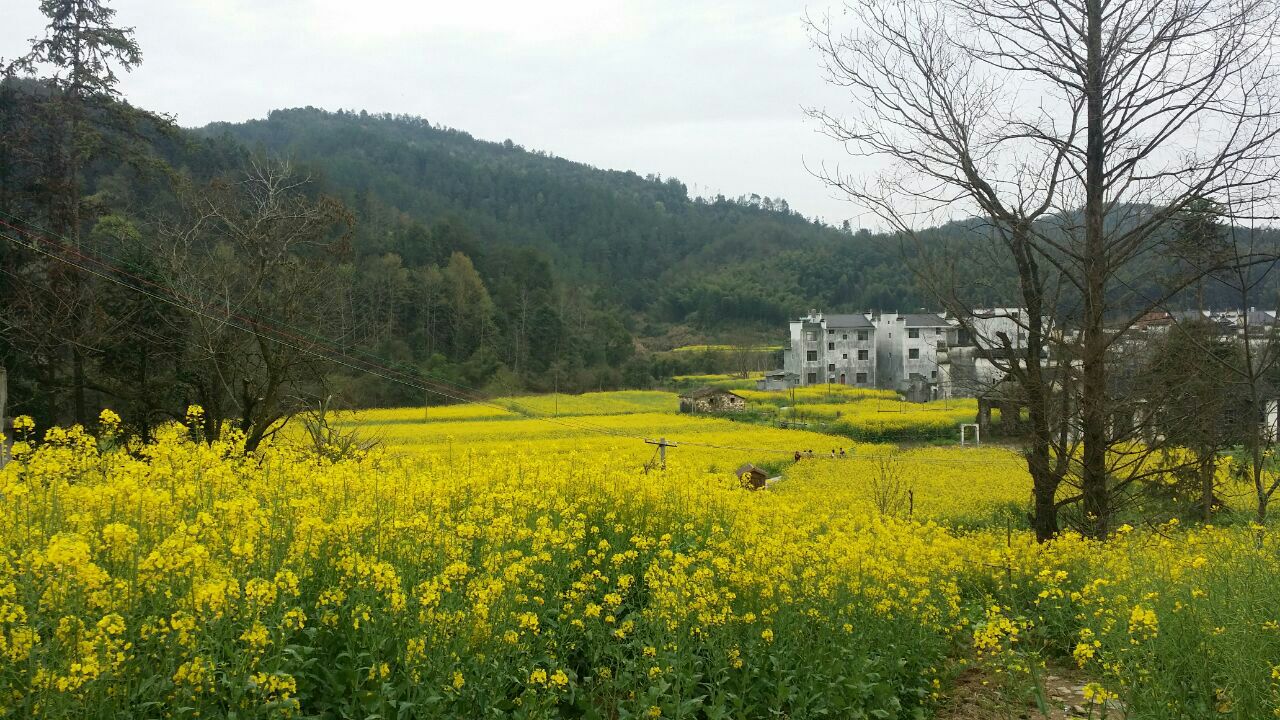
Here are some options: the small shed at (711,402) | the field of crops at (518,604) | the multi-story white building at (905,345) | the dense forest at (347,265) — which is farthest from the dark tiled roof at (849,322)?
the field of crops at (518,604)

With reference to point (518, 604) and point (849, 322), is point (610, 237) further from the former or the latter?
point (518, 604)

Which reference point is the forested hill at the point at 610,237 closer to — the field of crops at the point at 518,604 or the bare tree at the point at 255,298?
the bare tree at the point at 255,298

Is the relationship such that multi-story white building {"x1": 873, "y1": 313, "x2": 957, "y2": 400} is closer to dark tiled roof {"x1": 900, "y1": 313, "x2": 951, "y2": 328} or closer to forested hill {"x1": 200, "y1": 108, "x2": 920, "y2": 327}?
dark tiled roof {"x1": 900, "y1": 313, "x2": 951, "y2": 328}

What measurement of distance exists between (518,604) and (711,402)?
43.4 meters

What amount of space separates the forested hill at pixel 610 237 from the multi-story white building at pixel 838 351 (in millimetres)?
26013

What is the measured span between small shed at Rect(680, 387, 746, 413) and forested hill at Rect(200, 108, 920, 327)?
122 feet

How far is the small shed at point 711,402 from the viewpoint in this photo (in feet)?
154

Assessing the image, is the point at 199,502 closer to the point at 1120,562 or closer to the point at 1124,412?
the point at 1120,562

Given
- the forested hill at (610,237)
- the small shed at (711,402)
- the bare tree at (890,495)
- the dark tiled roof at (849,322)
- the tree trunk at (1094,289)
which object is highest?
the forested hill at (610,237)

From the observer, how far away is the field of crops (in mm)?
3225

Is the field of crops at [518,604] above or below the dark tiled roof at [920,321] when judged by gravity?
below

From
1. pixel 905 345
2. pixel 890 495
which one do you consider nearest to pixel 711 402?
pixel 905 345

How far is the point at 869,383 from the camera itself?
68125 mm

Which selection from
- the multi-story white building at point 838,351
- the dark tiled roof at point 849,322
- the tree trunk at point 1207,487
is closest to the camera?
the tree trunk at point 1207,487
